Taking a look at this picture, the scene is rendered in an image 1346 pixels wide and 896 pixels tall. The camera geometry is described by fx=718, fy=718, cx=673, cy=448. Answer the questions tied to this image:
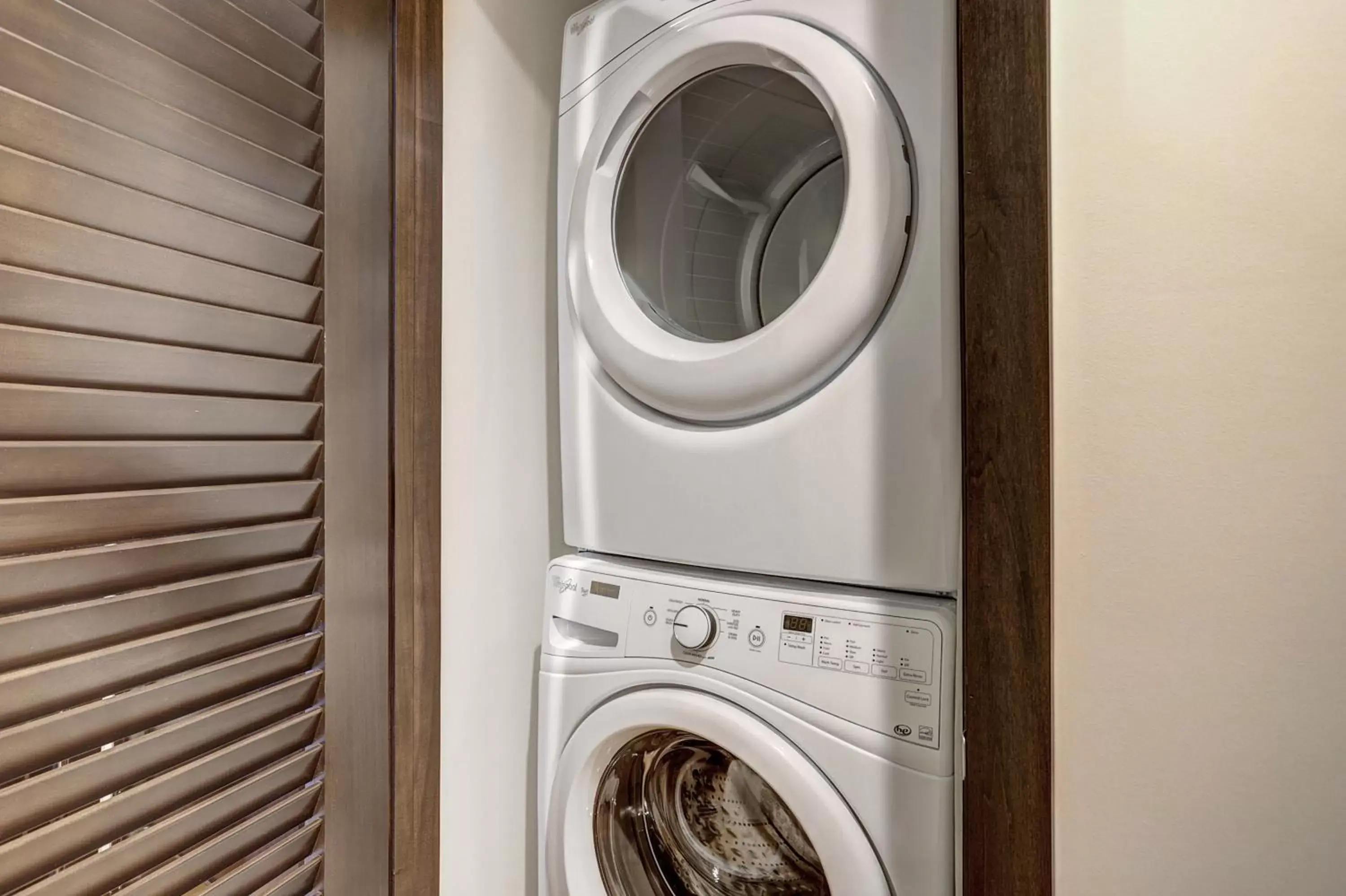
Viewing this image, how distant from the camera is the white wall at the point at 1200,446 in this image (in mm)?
585

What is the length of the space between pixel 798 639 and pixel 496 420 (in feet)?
2.02

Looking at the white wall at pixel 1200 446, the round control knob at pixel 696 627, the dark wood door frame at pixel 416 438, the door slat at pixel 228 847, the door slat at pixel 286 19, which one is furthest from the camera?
the dark wood door frame at pixel 416 438

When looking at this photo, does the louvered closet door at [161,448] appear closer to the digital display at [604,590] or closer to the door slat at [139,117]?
the door slat at [139,117]

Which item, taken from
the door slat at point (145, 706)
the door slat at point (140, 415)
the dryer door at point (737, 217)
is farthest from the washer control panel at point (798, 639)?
the door slat at point (140, 415)

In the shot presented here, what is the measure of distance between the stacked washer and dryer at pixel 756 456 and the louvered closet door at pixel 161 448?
371 millimetres

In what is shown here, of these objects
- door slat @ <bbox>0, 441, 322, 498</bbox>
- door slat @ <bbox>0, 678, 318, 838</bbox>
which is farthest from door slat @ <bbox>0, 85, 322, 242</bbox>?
door slat @ <bbox>0, 678, 318, 838</bbox>

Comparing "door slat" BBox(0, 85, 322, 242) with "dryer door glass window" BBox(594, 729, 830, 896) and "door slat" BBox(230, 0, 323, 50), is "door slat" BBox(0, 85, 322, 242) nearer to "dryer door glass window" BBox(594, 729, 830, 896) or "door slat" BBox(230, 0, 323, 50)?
"door slat" BBox(230, 0, 323, 50)

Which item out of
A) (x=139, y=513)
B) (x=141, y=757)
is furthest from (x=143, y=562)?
(x=141, y=757)

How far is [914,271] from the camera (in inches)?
31.5

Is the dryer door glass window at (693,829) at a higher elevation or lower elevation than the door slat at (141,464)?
lower

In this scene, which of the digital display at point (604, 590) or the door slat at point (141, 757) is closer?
the door slat at point (141, 757)

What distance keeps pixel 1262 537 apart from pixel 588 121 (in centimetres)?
99

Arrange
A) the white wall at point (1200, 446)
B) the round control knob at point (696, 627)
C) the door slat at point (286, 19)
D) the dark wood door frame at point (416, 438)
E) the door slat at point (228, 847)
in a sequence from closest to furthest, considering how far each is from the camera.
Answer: the white wall at point (1200, 446)
the door slat at point (228, 847)
the door slat at point (286, 19)
the round control knob at point (696, 627)
the dark wood door frame at point (416, 438)

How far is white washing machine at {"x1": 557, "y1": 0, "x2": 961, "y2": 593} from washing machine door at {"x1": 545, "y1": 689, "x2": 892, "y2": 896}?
0.20 metres
